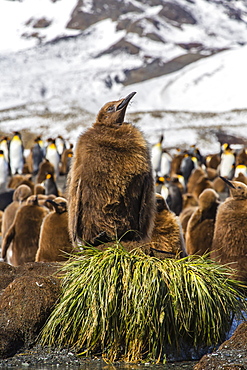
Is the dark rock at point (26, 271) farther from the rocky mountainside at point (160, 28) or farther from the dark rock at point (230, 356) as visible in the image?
the rocky mountainside at point (160, 28)

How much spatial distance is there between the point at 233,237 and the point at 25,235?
3141 millimetres

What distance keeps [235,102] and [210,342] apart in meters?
67.6

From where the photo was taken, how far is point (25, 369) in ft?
12.8

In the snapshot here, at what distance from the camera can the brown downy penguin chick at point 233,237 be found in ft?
19.3

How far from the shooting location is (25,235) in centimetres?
776

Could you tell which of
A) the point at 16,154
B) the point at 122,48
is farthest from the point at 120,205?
the point at 122,48

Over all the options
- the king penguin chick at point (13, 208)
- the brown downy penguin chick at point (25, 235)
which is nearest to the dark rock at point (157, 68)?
the king penguin chick at point (13, 208)

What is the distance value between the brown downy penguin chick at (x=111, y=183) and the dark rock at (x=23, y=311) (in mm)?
556

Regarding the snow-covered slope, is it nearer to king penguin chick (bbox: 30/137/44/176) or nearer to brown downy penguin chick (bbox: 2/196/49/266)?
king penguin chick (bbox: 30/137/44/176)

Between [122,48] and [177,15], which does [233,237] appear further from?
[177,15]

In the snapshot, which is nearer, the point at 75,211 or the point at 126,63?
the point at 75,211

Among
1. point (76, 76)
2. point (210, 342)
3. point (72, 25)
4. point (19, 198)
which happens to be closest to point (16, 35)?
point (72, 25)

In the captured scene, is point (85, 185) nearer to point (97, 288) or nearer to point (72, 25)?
point (97, 288)

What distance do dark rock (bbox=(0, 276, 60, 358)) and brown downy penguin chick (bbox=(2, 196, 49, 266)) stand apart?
10.7 feet
